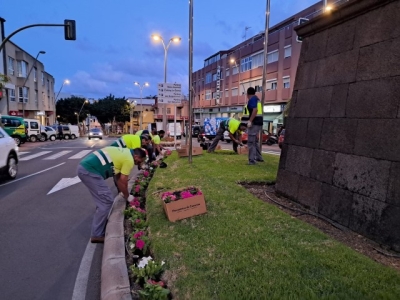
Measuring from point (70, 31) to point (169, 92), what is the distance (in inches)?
239

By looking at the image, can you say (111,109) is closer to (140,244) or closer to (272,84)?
(272,84)

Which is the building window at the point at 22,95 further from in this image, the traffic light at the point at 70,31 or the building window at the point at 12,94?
the traffic light at the point at 70,31

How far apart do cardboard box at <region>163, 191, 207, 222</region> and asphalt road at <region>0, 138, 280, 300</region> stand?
1.11 m

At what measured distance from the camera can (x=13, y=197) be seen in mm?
7113

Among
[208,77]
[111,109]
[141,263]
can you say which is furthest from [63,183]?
[111,109]

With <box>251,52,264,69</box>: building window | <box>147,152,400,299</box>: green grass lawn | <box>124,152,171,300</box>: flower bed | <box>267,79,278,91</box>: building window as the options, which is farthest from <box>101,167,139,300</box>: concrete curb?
<box>251,52,264,69</box>: building window

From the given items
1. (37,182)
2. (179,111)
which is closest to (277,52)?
(37,182)

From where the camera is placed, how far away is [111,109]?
2739 inches

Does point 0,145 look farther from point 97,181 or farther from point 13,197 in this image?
point 97,181

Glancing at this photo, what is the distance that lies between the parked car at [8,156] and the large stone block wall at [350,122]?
7974 mm

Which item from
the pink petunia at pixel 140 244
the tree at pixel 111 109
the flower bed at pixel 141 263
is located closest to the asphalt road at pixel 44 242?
the flower bed at pixel 141 263

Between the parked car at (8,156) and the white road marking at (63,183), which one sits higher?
the parked car at (8,156)

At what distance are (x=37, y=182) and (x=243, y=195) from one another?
671 cm

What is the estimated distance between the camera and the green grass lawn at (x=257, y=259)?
97.3 inches
